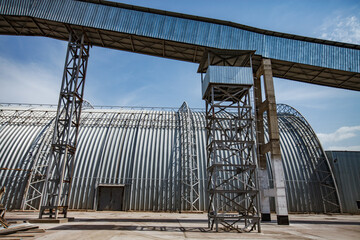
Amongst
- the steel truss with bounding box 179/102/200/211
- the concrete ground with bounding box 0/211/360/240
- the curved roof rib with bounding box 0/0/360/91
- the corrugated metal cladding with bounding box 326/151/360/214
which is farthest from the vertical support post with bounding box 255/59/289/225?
the corrugated metal cladding with bounding box 326/151/360/214

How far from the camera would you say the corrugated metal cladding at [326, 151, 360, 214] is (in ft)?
101

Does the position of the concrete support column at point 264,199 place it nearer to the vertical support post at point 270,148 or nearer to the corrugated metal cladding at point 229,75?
the vertical support post at point 270,148

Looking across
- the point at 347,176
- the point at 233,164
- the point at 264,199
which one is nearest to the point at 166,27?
the point at 233,164

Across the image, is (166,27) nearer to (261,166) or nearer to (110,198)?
(261,166)

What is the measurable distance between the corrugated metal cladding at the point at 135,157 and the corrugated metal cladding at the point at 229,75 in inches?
611

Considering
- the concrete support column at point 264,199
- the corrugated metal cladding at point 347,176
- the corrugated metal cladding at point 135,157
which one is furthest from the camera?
the corrugated metal cladding at point 347,176

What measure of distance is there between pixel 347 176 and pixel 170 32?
28904 mm

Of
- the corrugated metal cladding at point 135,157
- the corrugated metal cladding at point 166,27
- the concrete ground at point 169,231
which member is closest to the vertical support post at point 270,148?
the concrete ground at point 169,231

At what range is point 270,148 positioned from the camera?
19.6 meters

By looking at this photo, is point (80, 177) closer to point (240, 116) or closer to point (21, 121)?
point (21, 121)

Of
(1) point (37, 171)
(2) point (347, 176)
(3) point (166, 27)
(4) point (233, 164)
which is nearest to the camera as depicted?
(4) point (233, 164)

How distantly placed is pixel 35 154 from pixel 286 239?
1151 inches

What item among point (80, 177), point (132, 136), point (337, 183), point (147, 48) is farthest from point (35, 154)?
point (337, 183)

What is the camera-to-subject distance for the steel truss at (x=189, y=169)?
28.2 metres
